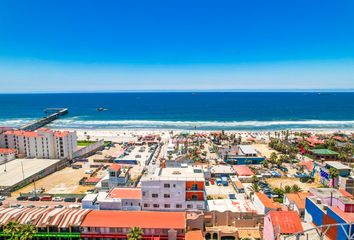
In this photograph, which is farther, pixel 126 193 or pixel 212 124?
pixel 212 124

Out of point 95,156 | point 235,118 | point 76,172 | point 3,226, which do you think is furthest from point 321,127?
point 3,226

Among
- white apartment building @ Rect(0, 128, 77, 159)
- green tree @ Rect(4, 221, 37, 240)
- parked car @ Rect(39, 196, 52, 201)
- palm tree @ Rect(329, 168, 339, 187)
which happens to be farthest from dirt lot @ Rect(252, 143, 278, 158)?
green tree @ Rect(4, 221, 37, 240)

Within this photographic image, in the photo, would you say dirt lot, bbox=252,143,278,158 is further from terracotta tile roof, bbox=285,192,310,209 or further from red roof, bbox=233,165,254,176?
terracotta tile roof, bbox=285,192,310,209

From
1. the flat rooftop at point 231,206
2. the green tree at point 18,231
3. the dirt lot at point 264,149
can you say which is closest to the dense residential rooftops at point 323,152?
the dirt lot at point 264,149

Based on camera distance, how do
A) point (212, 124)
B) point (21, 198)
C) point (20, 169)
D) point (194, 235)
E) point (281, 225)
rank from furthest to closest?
point (212, 124), point (20, 169), point (21, 198), point (194, 235), point (281, 225)

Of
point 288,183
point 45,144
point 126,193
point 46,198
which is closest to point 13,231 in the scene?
point 126,193

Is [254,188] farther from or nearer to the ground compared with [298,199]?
nearer to the ground

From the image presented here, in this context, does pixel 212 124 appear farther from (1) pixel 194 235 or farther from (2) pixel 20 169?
(1) pixel 194 235

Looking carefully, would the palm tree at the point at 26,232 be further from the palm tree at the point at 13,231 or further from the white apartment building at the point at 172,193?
the white apartment building at the point at 172,193
